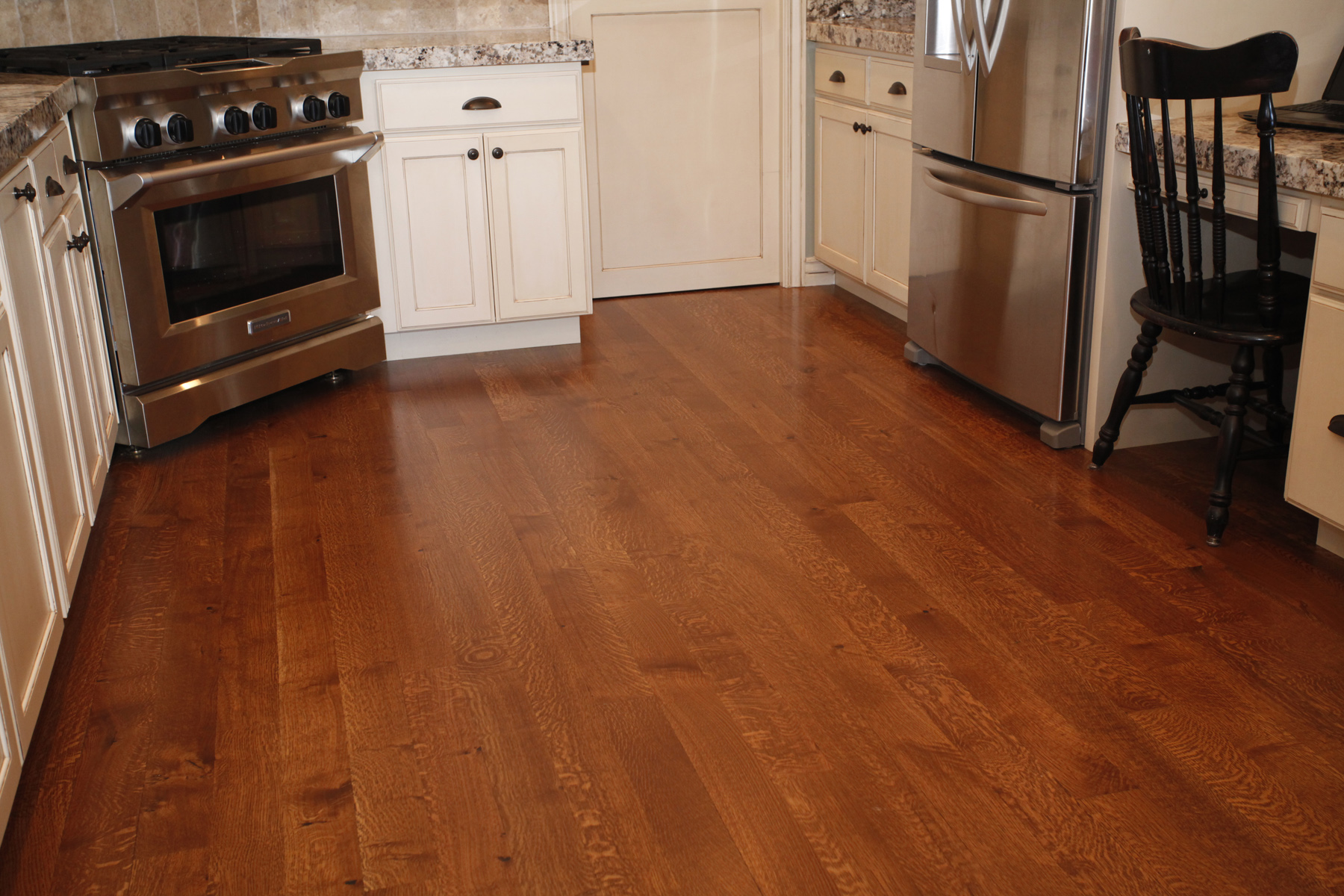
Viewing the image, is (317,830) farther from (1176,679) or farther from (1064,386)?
(1064,386)

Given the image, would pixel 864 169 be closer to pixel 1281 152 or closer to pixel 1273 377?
pixel 1273 377

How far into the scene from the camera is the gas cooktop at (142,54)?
9.11ft

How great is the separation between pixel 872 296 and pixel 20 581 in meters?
3.07

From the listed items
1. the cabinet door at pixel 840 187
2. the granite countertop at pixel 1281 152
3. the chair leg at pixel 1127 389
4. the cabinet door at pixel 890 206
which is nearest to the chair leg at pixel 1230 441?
the chair leg at pixel 1127 389

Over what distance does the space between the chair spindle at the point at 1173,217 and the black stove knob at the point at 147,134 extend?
7.21ft

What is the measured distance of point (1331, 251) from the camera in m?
2.13

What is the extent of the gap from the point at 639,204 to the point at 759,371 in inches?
44.4

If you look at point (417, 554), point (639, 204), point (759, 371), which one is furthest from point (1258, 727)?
point (639, 204)

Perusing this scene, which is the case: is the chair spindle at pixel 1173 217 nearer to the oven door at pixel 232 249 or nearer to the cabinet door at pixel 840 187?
the cabinet door at pixel 840 187

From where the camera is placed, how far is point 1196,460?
2838 mm

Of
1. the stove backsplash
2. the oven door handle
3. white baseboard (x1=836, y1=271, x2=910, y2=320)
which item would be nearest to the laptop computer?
white baseboard (x1=836, y1=271, x2=910, y2=320)

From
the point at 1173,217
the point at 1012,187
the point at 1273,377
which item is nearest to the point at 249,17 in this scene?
the point at 1012,187

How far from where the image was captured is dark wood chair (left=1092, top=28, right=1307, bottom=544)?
2.13 meters

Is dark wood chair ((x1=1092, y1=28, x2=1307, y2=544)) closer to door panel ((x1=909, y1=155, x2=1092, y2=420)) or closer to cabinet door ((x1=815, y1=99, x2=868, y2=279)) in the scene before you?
door panel ((x1=909, y1=155, x2=1092, y2=420))
